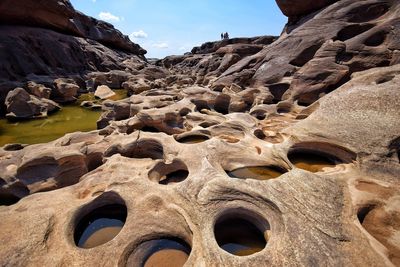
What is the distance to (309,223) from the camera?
357cm

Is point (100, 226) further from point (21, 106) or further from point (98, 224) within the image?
point (21, 106)

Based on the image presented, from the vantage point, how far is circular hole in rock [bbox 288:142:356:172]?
5.77 metres

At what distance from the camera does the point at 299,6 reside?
17484 mm

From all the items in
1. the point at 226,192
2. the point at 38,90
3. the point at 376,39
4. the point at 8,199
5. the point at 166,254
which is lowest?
the point at 166,254

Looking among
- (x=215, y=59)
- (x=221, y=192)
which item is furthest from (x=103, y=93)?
(x=221, y=192)

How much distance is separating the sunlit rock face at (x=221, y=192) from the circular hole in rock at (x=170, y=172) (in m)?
0.03

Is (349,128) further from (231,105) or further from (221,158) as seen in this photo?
(231,105)

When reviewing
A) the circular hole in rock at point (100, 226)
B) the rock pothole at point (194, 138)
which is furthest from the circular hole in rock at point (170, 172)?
the rock pothole at point (194, 138)

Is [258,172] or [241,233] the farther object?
[258,172]

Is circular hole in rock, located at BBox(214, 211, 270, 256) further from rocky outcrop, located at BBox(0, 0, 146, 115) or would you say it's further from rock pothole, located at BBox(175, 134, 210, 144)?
rocky outcrop, located at BBox(0, 0, 146, 115)

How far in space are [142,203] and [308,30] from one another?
14.7m

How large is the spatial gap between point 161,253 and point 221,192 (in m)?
1.35

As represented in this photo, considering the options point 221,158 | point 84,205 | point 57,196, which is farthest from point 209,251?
point 57,196

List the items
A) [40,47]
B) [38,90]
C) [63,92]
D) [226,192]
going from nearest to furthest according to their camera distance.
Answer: [226,192], [38,90], [63,92], [40,47]
